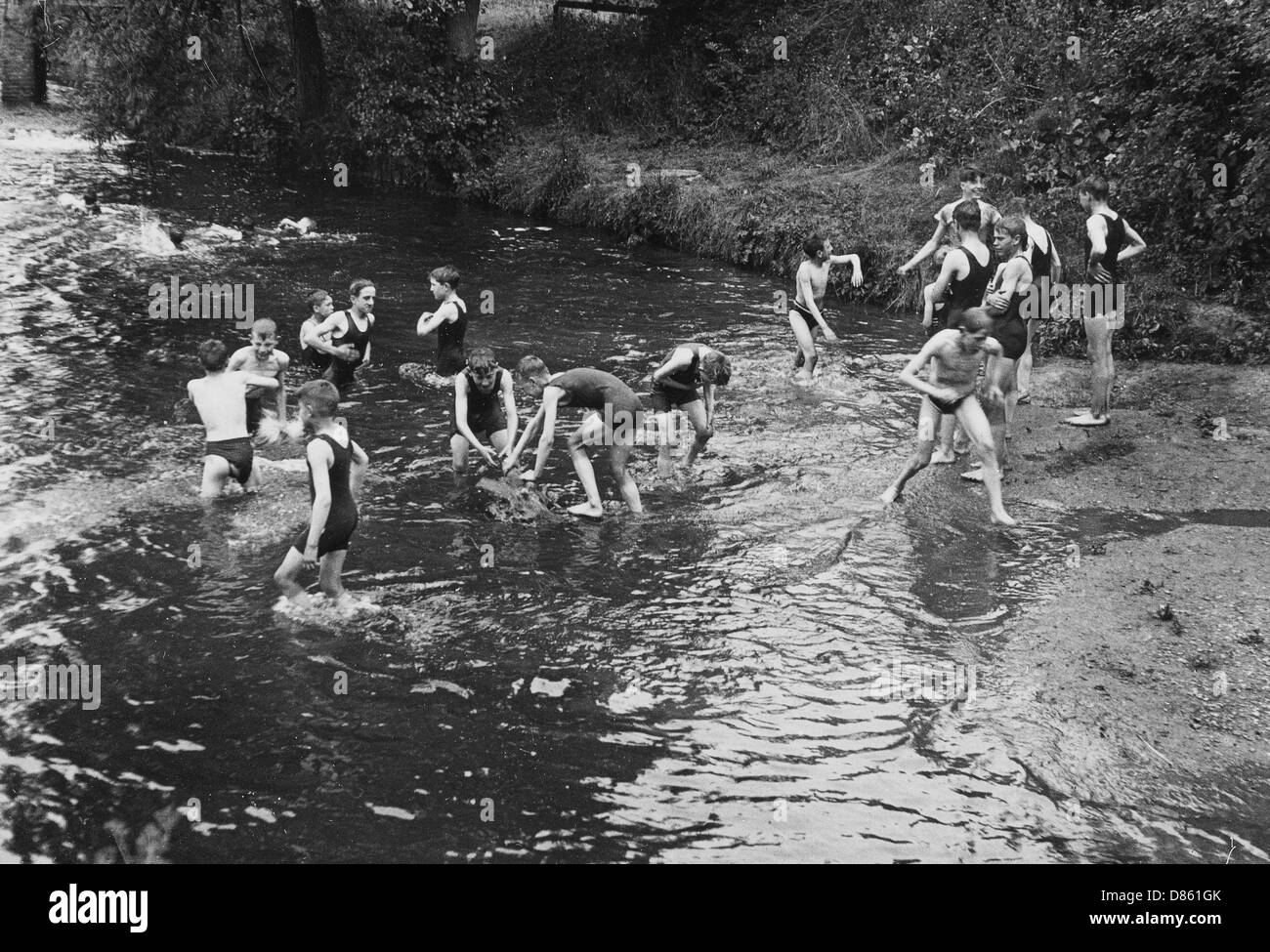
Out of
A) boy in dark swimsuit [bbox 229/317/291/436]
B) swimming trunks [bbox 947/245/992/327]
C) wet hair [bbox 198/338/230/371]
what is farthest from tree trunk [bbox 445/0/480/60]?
swimming trunks [bbox 947/245/992/327]

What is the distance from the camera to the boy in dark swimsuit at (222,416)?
10359 millimetres

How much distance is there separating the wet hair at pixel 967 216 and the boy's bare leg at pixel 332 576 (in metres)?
6.19

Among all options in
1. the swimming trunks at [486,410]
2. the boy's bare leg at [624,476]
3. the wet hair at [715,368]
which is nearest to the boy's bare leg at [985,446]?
the wet hair at [715,368]

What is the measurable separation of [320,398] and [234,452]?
2738 millimetres

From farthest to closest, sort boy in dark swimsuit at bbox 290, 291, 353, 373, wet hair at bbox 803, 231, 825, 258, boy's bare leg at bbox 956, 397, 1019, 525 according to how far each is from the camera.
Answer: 1. wet hair at bbox 803, 231, 825, 258
2. boy in dark swimsuit at bbox 290, 291, 353, 373
3. boy's bare leg at bbox 956, 397, 1019, 525

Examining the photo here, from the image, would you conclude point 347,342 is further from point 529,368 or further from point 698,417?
point 698,417

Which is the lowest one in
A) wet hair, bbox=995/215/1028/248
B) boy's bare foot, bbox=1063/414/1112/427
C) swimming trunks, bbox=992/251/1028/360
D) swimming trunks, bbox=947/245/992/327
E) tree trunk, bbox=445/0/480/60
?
boy's bare foot, bbox=1063/414/1112/427

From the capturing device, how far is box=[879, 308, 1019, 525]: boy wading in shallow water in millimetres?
10055

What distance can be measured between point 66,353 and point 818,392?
9536 mm

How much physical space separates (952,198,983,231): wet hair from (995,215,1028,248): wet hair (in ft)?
1.16

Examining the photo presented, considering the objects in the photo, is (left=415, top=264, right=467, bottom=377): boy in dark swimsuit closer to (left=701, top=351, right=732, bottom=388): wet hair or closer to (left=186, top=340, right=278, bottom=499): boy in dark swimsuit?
(left=186, top=340, right=278, bottom=499): boy in dark swimsuit

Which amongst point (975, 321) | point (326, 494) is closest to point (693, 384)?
point (975, 321)

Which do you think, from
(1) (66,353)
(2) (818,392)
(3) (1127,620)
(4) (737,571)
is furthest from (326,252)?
(3) (1127,620)

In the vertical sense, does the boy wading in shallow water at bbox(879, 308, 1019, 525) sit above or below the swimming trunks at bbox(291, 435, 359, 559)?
above
